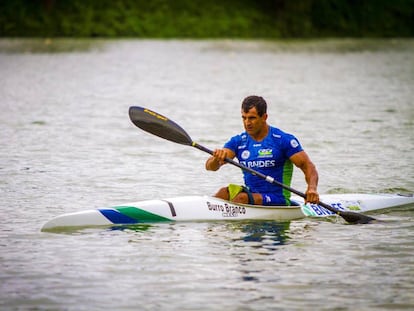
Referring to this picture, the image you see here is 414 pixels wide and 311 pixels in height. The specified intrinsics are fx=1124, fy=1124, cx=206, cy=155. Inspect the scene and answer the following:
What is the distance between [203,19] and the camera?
7019cm

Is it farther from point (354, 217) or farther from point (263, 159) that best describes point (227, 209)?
point (354, 217)

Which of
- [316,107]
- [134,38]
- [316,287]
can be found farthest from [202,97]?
[134,38]

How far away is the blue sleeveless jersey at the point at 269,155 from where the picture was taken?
13.0m

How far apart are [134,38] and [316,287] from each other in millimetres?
58609

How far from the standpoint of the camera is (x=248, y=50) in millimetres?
59094

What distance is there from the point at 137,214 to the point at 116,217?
242mm

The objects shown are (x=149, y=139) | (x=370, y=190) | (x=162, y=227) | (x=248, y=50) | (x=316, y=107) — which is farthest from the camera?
(x=248, y=50)

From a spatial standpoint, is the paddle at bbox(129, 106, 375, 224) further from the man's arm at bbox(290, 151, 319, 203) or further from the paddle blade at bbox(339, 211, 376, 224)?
the man's arm at bbox(290, 151, 319, 203)

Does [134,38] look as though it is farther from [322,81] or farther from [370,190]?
[370,190]

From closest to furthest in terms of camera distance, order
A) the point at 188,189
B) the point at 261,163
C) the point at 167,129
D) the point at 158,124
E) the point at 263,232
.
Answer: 1. the point at 263,232
2. the point at 261,163
3. the point at 167,129
4. the point at 158,124
5. the point at 188,189

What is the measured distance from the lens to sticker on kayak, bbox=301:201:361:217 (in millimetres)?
13539

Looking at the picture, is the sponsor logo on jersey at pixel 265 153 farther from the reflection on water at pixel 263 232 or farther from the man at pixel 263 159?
the reflection on water at pixel 263 232

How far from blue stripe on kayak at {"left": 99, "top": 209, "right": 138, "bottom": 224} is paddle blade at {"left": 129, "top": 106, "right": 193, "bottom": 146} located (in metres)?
1.47

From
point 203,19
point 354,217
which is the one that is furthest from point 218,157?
point 203,19
